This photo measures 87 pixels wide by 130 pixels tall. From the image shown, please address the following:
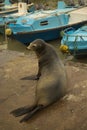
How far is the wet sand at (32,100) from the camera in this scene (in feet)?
A: 12.4

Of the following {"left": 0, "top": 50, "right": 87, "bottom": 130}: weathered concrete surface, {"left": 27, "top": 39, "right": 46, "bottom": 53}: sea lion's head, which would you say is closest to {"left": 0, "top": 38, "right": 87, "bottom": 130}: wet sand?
{"left": 0, "top": 50, "right": 87, "bottom": 130}: weathered concrete surface

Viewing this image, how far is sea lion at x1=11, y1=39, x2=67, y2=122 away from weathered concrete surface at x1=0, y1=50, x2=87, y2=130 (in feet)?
0.32

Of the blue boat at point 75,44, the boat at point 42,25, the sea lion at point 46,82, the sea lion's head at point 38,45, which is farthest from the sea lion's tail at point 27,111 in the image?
the boat at point 42,25

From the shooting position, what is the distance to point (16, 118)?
12.9ft

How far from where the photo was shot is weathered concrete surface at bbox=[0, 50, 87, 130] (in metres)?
3.77

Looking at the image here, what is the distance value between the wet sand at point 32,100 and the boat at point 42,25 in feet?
23.2

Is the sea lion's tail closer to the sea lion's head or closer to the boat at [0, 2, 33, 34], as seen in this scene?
the sea lion's head

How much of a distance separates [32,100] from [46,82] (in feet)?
1.21

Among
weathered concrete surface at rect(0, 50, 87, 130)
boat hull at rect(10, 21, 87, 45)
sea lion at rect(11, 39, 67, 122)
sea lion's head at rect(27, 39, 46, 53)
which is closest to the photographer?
weathered concrete surface at rect(0, 50, 87, 130)

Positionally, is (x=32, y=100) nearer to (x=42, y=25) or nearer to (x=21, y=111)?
(x=21, y=111)

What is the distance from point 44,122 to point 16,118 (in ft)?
1.31

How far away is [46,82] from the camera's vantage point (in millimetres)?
4277

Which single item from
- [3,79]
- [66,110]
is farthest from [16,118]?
[3,79]

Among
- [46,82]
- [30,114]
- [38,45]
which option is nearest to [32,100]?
[46,82]
